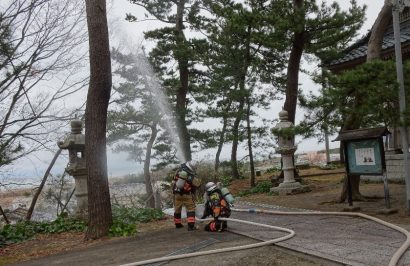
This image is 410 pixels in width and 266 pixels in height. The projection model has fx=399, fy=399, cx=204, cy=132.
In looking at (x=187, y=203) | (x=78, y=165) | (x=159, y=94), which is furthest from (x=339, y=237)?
(x=159, y=94)

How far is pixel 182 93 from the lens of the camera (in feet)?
66.7

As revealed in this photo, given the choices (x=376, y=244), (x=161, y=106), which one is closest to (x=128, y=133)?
(x=161, y=106)

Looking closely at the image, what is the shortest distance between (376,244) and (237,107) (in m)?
13.2

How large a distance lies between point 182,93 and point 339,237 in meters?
15.1

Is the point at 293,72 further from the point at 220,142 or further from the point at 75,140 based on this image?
the point at 75,140

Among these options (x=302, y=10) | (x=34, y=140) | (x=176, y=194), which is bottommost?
(x=176, y=194)

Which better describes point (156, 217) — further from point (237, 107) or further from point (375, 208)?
point (237, 107)

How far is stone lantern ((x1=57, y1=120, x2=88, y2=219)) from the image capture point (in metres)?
10.9

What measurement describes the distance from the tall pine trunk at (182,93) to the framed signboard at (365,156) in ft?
36.2

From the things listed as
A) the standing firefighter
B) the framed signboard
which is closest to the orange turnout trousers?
the standing firefighter

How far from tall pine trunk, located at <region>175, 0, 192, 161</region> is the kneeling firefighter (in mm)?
11153

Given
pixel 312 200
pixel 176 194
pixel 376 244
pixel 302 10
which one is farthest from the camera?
pixel 302 10

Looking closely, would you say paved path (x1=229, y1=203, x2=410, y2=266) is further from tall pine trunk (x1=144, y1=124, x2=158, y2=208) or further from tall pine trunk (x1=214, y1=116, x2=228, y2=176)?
tall pine trunk (x1=144, y1=124, x2=158, y2=208)

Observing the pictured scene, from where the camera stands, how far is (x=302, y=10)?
12977 mm
